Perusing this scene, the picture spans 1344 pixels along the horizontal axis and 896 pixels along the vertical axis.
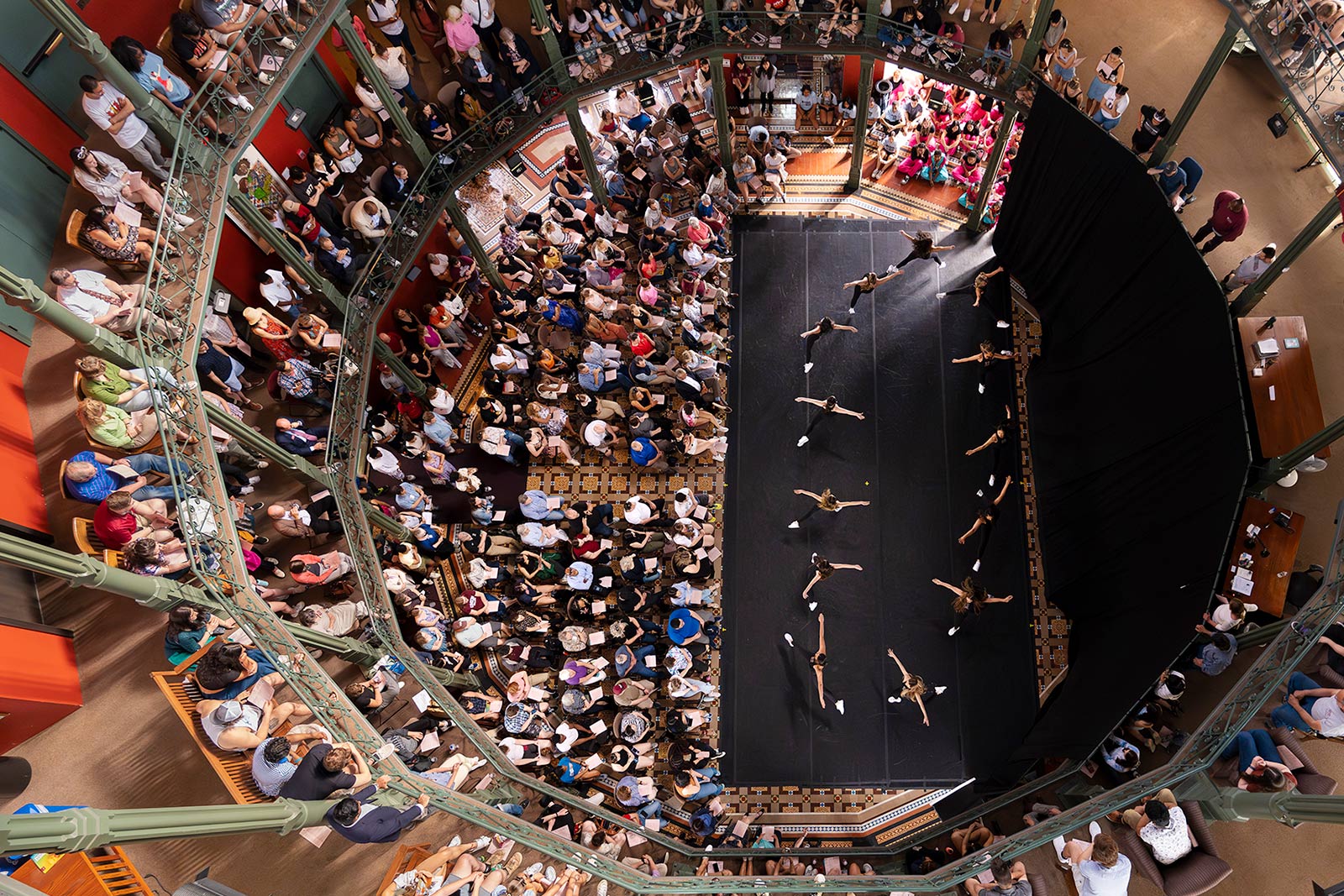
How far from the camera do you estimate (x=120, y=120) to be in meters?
9.08

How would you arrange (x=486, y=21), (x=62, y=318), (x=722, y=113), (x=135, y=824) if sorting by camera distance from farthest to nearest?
1. (x=722, y=113)
2. (x=486, y=21)
3. (x=62, y=318)
4. (x=135, y=824)

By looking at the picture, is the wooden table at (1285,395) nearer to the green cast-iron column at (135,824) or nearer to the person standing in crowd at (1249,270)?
the person standing in crowd at (1249,270)

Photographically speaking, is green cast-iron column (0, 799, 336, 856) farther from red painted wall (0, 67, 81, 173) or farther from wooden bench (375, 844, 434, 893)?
red painted wall (0, 67, 81, 173)

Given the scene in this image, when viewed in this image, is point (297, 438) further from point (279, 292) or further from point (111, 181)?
point (111, 181)

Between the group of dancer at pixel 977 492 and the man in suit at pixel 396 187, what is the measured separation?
7.06 metres

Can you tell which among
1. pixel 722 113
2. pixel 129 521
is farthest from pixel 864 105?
pixel 129 521

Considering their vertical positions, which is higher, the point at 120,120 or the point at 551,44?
the point at 551,44

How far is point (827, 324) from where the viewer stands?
13.6m

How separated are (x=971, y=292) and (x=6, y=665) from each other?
1454 centimetres

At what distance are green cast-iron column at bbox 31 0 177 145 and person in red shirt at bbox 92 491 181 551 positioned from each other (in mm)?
4311

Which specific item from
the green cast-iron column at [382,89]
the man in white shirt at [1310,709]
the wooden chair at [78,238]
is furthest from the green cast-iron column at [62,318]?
the man in white shirt at [1310,709]

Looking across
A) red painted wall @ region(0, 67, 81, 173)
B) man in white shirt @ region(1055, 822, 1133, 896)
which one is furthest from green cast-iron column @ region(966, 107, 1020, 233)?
red painted wall @ region(0, 67, 81, 173)

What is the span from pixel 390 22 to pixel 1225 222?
12748mm

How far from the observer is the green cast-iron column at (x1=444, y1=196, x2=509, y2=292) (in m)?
13.4
